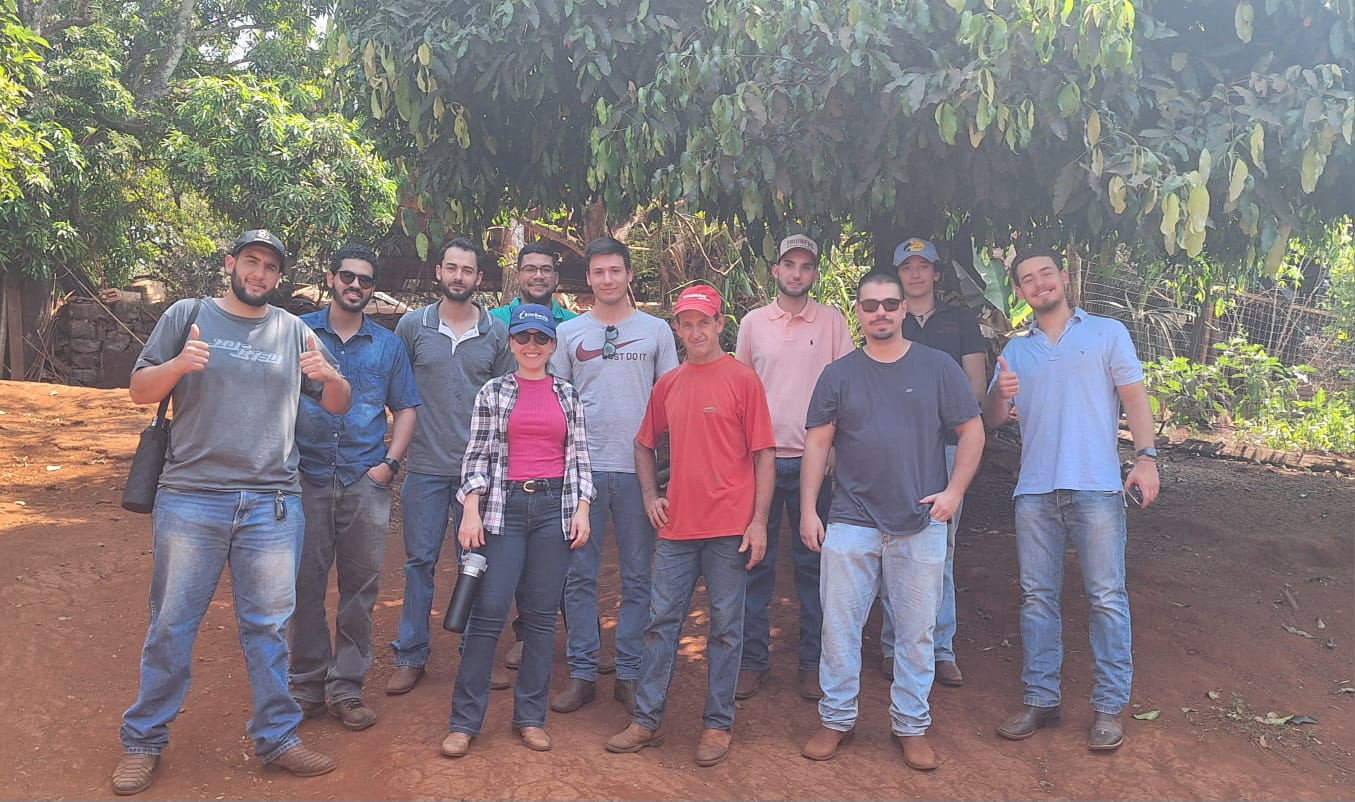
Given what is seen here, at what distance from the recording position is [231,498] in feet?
12.0

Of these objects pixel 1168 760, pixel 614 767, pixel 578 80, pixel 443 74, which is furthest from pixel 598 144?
pixel 1168 760

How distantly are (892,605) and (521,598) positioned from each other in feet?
4.56

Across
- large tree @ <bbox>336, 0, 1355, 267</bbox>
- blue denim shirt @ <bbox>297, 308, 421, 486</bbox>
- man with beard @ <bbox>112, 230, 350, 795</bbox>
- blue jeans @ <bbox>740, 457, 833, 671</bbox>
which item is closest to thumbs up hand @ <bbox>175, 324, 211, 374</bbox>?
man with beard @ <bbox>112, 230, 350, 795</bbox>

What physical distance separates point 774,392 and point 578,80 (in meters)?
1.80

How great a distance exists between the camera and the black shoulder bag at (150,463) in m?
3.61

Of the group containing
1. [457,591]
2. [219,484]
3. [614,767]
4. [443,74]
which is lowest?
[614,767]

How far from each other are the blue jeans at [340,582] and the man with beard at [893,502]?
180 centimetres

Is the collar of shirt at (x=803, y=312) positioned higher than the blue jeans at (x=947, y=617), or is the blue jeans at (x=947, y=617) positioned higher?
the collar of shirt at (x=803, y=312)

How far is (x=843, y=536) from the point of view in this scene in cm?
390

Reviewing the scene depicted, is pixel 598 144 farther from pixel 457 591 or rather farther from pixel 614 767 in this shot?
pixel 614 767

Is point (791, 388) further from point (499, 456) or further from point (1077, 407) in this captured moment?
point (499, 456)

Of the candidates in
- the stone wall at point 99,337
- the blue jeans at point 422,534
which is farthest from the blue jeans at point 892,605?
the stone wall at point 99,337

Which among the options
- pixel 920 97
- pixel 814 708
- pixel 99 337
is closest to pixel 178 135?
pixel 99 337

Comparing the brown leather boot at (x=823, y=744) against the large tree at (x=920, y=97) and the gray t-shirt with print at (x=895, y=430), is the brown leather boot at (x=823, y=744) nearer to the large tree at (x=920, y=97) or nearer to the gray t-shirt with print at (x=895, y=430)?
the gray t-shirt with print at (x=895, y=430)
